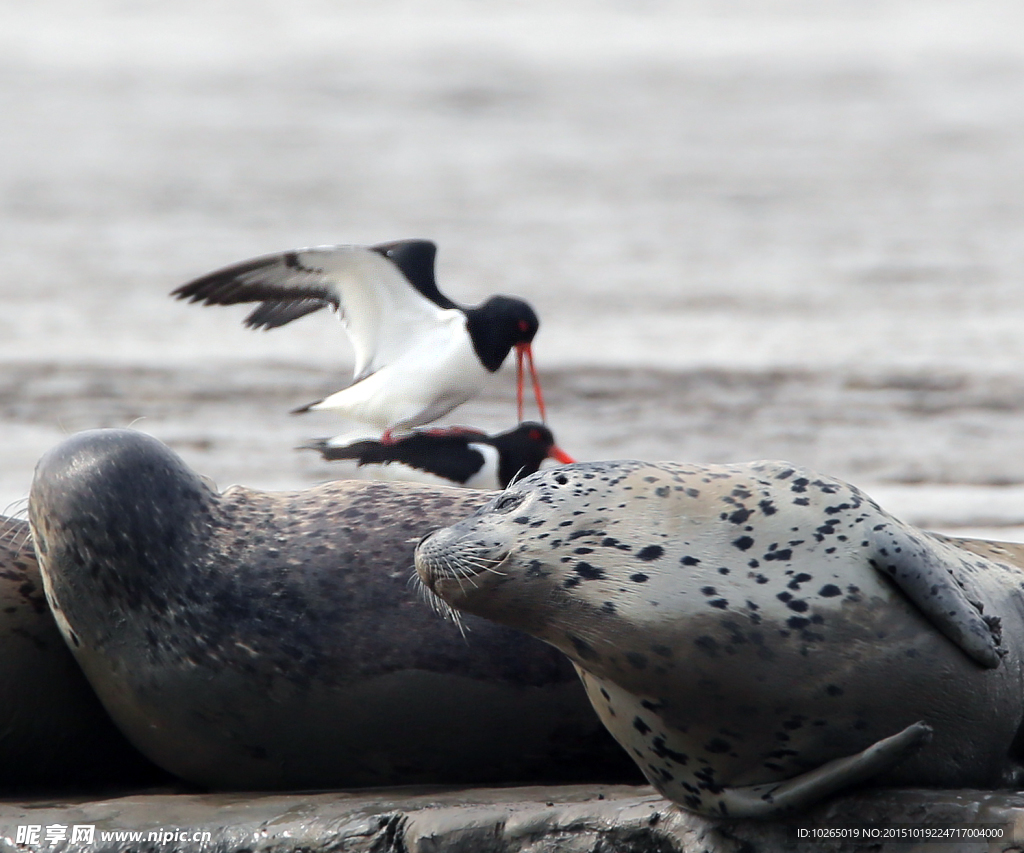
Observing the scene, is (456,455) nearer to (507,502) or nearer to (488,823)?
(507,502)

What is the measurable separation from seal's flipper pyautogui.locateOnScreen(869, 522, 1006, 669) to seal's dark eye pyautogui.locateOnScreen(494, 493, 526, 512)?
0.69 m

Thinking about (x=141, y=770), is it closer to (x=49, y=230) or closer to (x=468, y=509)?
(x=468, y=509)

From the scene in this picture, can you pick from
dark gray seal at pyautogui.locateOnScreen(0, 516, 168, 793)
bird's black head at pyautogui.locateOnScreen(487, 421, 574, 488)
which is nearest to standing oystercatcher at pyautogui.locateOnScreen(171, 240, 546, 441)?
bird's black head at pyautogui.locateOnScreen(487, 421, 574, 488)

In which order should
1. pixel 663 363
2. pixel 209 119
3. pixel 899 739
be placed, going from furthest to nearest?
pixel 209 119, pixel 663 363, pixel 899 739

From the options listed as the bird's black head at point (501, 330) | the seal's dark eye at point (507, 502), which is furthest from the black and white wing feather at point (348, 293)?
the seal's dark eye at point (507, 502)

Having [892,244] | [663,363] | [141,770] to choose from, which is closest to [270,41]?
[892,244]

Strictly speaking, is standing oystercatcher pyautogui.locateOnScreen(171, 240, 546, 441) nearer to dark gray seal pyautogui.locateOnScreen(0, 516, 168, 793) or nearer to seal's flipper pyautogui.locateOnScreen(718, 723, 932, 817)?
dark gray seal pyautogui.locateOnScreen(0, 516, 168, 793)

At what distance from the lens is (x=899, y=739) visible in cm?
308

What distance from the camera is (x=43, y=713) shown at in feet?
13.4

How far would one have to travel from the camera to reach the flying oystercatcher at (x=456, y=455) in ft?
19.3

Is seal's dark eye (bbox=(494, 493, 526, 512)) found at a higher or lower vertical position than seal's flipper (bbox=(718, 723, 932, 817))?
higher

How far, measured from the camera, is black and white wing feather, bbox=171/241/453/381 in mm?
6340

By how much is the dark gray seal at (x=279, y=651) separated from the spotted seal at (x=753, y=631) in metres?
0.47

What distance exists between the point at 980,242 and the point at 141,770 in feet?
36.4
